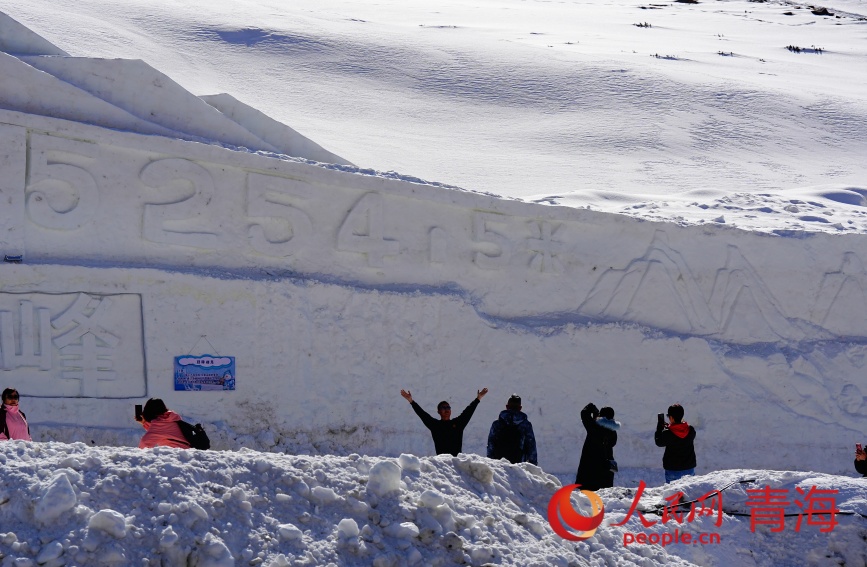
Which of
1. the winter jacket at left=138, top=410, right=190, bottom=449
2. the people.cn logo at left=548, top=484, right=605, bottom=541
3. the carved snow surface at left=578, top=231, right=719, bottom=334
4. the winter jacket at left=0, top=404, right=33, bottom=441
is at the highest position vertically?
the carved snow surface at left=578, top=231, right=719, bottom=334

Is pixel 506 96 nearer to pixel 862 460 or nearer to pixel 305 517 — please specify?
pixel 862 460

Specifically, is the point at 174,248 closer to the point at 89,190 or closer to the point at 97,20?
the point at 89,190

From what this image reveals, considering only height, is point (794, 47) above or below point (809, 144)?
above

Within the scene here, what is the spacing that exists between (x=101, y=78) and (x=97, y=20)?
28.5ft

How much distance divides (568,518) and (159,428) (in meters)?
2.04

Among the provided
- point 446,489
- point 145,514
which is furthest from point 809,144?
point 145,514

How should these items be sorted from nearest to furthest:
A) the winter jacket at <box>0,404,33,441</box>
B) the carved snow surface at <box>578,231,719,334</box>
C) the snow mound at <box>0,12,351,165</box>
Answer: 1. the winter jacket at <box>0,404,33,441</box>
2. the snow mound at <box>0,12,351,165</box>
3. the carved snow surface at <box>578,231,719,334</box>

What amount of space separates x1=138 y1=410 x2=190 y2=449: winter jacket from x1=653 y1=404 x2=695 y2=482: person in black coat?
3.12m

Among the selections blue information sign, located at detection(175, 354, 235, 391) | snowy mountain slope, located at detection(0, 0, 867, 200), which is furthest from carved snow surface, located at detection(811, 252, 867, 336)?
blue information sign, located at detection(175, 354, 235, 391)

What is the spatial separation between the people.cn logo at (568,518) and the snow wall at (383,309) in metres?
3.47

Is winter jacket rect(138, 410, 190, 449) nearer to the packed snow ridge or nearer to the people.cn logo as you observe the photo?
the packed snow ridge

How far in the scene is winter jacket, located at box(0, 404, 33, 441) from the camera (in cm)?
624

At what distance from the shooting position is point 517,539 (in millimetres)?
5203

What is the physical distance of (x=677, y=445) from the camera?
25.0 ft
